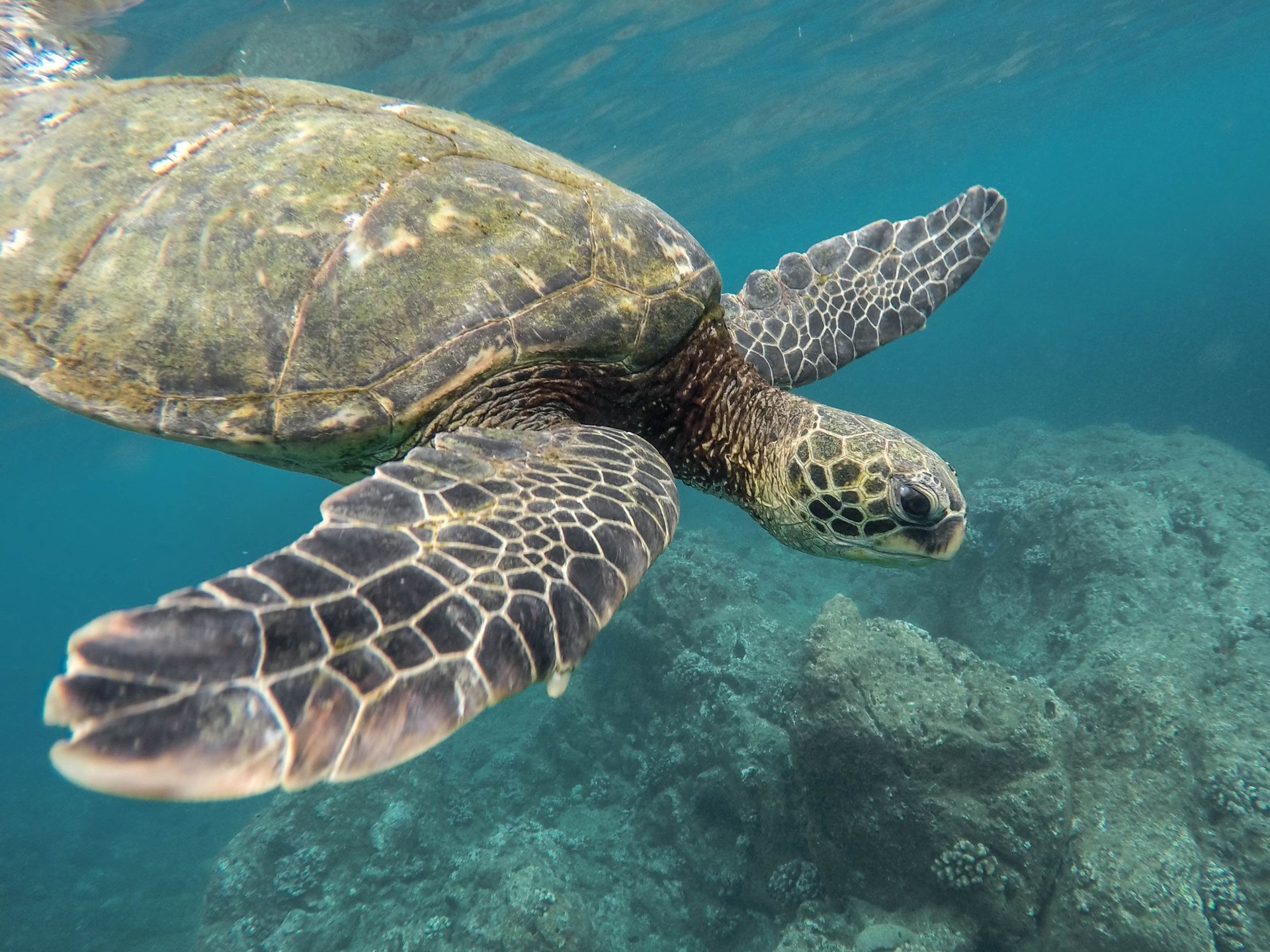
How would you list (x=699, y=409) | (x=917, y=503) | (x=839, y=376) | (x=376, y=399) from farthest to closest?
(x=839, y=376) < (x=699, y=409) < (x=917, y=503) < (x=376, y=399)

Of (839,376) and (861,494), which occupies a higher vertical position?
(861,494)

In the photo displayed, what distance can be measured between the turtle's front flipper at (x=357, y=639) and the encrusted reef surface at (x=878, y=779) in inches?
188

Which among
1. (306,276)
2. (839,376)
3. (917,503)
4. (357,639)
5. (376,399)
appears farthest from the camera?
(839,376)

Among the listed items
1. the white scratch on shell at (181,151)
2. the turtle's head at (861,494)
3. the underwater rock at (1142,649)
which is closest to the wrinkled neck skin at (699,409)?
the turtle's head at (861,494)

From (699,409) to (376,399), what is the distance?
1.77 m

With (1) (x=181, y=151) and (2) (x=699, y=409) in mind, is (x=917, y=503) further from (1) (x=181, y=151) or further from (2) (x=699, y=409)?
(1) (x=181, y=151)

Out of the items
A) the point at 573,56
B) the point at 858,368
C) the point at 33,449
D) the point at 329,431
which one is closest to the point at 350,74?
the point at 573,56

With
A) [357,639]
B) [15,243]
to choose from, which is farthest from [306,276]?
[357,639]

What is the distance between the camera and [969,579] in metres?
11.7

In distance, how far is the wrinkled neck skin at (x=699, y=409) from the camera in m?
3.25

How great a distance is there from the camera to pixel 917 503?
118 inches

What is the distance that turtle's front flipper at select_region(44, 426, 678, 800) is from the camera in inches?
49.6

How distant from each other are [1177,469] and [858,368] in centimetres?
4009

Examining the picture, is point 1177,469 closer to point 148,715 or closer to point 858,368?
point 148,715
